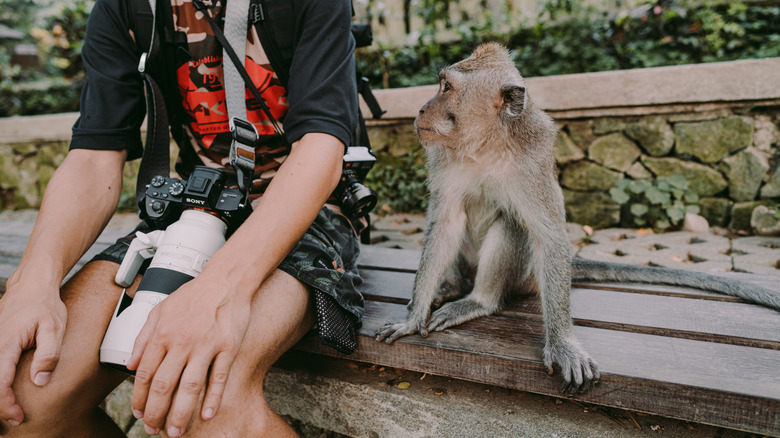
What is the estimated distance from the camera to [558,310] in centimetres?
128

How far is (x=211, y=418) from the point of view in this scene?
3.16ft

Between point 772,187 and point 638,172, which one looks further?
point 638,172

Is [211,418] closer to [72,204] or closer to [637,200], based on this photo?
[72,204]

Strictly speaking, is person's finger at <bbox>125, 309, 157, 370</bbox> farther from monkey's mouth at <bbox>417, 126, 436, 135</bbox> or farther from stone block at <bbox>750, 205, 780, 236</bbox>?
stone block at <bbox>750, 205, 780, 236</bbox>

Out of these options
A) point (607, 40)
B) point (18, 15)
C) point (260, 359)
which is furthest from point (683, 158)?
point (18, 15)

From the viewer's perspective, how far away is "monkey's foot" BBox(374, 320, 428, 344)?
4.37 feet

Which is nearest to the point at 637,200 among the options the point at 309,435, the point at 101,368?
the point at 309,435

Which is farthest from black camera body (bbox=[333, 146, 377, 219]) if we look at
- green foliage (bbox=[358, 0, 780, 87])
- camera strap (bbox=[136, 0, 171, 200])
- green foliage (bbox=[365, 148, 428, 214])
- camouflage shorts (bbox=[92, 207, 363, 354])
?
green foliage (bbox=[358, 0, 780, 87])

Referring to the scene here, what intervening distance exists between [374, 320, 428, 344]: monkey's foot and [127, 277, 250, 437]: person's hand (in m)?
0.45

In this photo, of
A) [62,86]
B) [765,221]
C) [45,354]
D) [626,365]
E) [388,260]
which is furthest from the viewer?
[62,86]

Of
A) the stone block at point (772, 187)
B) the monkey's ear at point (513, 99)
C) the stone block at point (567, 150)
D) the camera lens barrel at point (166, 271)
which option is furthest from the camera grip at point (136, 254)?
the stone block at point (772, 187)

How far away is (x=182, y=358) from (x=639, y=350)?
3.41ft

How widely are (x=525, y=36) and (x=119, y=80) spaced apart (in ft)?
12.2

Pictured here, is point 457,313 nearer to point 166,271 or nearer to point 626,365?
point 626,365
